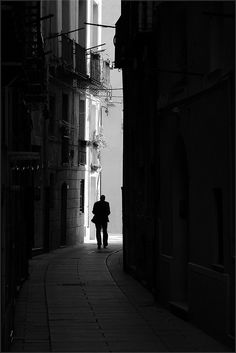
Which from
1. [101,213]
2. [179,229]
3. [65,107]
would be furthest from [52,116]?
[179,229]

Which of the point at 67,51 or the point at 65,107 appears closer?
the point at 67,51

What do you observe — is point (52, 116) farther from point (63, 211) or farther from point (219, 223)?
point (219, 223)

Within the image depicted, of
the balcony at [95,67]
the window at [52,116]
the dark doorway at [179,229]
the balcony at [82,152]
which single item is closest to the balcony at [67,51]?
the window at [52,116]

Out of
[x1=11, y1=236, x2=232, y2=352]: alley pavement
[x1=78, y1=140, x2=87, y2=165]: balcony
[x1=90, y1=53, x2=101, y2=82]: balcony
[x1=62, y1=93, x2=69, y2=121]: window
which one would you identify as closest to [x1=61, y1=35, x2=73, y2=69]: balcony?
[x1=62, y1=93, x2=69, y2=121]: window

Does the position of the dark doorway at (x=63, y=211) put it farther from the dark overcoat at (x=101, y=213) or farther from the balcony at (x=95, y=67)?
the balcony at (x=95, y=67)

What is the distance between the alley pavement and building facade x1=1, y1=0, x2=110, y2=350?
1.20 metres

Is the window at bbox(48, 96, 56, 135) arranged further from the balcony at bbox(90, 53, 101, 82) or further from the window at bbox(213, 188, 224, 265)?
the window at bbox(213, 188, 224, 265)

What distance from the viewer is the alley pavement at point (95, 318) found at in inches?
511

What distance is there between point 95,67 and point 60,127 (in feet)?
18.3

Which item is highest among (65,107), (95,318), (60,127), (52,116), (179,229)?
(65,107)

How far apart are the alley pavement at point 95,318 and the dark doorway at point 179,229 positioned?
505 mm

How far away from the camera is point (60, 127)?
3388cm

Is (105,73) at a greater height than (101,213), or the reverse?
(105,73)

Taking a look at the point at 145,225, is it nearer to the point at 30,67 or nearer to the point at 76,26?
the point at 30,67
